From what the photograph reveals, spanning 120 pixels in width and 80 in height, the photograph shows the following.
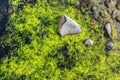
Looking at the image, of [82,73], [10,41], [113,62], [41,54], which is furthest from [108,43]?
[10,41]

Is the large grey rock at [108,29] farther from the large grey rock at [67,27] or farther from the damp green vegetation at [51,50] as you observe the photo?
the large grey rock at [67,27]

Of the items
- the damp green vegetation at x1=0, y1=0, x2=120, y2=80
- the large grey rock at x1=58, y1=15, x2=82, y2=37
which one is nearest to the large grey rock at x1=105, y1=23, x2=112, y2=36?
the damp green vegetation at x1=0, y1=0, x2=120, y2=80

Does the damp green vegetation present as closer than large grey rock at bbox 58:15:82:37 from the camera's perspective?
Yes

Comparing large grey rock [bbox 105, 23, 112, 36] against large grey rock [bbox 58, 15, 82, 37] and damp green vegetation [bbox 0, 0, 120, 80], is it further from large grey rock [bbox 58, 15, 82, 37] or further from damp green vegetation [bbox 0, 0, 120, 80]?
large grey rock [bbox 58, 15, 82, 37]

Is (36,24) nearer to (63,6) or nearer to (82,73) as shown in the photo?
(63,6)

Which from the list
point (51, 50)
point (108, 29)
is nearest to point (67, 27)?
point (51, 50)

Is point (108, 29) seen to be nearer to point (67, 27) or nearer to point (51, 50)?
point (67, 27)

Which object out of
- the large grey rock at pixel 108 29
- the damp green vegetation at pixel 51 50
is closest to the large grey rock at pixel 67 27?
the damp green vegetation at pixel 51 50
